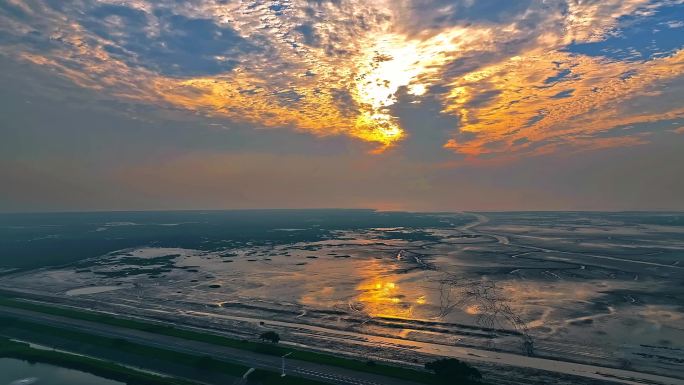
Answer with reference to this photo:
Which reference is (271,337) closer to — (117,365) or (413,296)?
(117,365)

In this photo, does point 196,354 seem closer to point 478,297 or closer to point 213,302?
point 213,302

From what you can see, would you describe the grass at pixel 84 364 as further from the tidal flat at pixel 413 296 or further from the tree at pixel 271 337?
the tidal flat at pixel 413 296

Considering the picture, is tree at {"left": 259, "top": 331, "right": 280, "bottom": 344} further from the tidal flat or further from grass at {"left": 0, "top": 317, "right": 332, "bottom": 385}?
grass at {"left": 0, "top": 317, "right": 332, "bottom": 385}

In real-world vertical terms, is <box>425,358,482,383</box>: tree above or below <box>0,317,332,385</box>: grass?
above

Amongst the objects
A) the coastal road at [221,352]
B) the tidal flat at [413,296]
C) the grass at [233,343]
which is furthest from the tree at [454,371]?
the tidal flat at [413,296]

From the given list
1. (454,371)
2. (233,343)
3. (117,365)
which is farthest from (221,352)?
(454,371)

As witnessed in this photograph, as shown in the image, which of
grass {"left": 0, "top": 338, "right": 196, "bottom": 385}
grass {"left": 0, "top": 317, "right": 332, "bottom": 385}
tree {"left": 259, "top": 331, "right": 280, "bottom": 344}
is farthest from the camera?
tree {"left": 259, "top": 331, "right": 280, "bottom": 344}

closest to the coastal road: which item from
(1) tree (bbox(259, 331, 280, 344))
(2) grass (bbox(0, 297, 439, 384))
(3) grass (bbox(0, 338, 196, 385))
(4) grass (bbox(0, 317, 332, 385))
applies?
(2) grass (bbox(0, 297, 439, 384))
